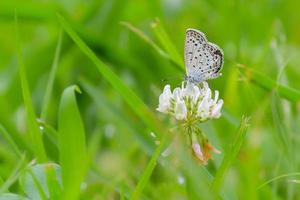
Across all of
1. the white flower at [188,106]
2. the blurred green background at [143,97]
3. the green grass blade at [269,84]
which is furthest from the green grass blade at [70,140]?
the green grass blade at [269,84]

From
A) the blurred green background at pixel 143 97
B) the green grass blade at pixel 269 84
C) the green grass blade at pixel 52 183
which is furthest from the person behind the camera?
the green grass blade at pixel 269 84

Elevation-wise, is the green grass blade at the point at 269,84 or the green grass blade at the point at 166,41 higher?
the green grass blade at the point at 166,41

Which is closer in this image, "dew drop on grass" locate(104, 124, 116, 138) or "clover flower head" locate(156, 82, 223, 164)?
"clover flower head" locate(156, 82, 223, 164)

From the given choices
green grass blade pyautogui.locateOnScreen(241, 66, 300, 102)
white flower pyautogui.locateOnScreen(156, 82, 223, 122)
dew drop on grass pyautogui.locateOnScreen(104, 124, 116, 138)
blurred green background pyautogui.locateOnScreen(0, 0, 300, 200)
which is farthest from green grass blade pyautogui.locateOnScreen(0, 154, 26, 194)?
dew drop on grass pyautogui.locateOnScreen(104, 124, 116, 138)

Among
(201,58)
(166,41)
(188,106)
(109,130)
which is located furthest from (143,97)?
(188,106)

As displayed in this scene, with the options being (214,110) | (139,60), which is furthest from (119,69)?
(214,110)

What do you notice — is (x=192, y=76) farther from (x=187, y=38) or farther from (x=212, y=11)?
(x=212, y=11)

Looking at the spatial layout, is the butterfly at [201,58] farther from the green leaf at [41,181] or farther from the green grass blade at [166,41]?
the green grass blade at [166,41]

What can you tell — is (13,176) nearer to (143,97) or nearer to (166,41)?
(166,41)

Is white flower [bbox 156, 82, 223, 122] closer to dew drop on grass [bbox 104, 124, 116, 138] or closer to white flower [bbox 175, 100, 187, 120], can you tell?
white flower [bbox 175, 100, 187, 120]
